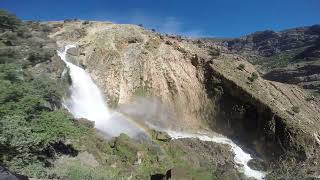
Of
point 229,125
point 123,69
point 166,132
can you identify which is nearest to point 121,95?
point 123,69

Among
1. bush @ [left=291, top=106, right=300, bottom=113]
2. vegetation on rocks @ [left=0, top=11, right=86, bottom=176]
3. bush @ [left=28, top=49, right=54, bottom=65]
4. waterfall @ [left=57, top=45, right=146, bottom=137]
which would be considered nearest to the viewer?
vegetation on rocks @ [left=0, top=11, right=86, bottom=176]

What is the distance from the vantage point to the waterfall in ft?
158

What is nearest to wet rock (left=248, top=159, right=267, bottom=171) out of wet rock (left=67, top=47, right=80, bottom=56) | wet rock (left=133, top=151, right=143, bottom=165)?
wet rock (left=133, top=151, right=143, bottom=165)

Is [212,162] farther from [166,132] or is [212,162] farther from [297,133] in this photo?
[297,133]

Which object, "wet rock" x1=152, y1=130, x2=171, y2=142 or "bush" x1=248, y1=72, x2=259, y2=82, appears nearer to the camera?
"wet rock" x1=152, y1=130, x2=171, y2=142

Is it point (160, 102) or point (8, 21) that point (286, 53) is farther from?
point (8, 21)

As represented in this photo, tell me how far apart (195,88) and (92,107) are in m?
14.1

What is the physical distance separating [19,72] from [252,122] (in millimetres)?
30314

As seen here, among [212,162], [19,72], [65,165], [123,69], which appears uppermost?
[123,69]

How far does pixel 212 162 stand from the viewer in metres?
46.9

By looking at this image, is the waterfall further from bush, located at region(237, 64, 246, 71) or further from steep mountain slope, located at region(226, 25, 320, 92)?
steep mountain slope, located at region(226, 25, 320, 92)

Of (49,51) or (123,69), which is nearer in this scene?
(49,51)

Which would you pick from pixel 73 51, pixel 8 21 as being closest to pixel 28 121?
pixel 8 21

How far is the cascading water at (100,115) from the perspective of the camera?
158ft
